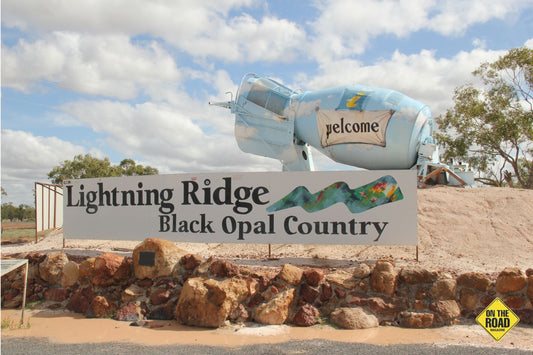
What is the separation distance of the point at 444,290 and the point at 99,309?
17.5 ft

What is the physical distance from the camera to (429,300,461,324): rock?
6305 mm

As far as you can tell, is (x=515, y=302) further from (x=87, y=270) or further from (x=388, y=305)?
(x=87, y=270)

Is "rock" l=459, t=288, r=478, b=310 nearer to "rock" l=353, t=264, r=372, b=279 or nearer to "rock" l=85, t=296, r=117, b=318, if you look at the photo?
"rock" l=353, t=264, r=372, b=279

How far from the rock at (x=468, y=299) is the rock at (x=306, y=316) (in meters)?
2.15

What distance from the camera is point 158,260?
7.30m

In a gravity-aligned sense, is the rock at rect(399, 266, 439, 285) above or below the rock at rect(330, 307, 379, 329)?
above

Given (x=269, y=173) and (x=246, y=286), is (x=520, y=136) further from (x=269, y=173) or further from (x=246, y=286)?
(x=246, y=286)

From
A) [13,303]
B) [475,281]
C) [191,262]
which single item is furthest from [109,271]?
[475,281]

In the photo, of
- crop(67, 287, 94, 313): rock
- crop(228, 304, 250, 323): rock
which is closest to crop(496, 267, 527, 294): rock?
crop(228, 304, 250, 323): rock

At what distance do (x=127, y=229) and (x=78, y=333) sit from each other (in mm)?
3774

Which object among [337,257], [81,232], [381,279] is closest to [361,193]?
[337,257]

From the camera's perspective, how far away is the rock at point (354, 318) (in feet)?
20.5

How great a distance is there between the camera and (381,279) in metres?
6.70

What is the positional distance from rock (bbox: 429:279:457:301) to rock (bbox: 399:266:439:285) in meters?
0.14
